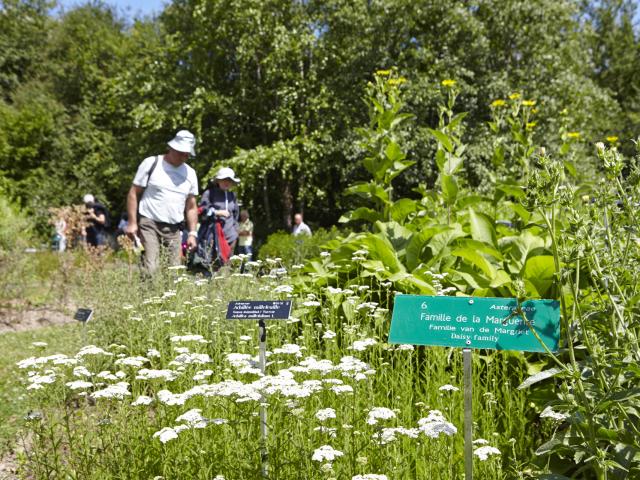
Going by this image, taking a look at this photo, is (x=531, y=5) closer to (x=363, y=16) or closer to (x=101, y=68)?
(x=363, y=16)

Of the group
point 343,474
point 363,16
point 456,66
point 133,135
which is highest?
point 363,16

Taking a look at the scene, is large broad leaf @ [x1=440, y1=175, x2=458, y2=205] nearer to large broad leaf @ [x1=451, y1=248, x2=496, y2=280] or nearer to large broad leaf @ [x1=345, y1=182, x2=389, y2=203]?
large broad leaf @ [x1=345, y1=182, x2=389, y2=203]

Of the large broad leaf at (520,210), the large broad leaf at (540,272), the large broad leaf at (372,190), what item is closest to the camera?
the large broad leaf at (540,272)

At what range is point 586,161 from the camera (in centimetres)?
1609

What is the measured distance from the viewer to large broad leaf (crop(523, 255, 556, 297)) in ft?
11.5

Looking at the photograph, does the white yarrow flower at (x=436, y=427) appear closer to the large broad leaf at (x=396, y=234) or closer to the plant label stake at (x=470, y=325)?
the plant label stake at (x=470, y=325)

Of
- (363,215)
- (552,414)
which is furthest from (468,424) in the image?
(363,215)

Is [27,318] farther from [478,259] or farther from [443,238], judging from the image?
[478,259]

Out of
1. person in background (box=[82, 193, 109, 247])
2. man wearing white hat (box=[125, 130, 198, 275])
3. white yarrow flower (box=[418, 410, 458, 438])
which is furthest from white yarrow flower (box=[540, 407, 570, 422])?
person in background (box=[82, 193, 109, 247])

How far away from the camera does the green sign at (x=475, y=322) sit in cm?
208

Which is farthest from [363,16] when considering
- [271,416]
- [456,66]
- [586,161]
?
[271,416]

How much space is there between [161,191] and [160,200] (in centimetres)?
9

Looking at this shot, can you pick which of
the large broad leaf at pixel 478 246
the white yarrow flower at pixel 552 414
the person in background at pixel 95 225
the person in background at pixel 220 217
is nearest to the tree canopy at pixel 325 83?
the person in background at pixel 95 225

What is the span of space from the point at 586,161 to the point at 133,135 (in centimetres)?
1350
